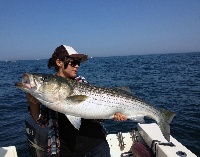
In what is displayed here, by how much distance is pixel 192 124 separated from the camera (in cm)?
1261

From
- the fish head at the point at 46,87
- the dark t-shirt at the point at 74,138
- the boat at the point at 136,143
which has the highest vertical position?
the fish head at the point at 46,87

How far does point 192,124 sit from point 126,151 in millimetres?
7030

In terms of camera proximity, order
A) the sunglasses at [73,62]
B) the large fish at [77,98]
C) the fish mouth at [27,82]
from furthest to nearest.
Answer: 1. the sunglasses at [73,62]
2. the large fish at [77,98]
3. the fish mouth at [27,82]

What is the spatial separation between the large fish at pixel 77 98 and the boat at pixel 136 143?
3.21ft

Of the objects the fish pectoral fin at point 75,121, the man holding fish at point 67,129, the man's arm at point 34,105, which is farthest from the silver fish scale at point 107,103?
the man's arm at point 34,105

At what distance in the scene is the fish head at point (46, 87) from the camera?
3295 mm

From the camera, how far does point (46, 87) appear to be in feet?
11.3

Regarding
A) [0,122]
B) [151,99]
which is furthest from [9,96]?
[151,99]

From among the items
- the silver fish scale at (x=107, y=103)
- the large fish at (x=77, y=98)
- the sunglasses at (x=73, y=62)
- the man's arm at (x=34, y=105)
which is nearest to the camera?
the large fish at (x=77, y=98)

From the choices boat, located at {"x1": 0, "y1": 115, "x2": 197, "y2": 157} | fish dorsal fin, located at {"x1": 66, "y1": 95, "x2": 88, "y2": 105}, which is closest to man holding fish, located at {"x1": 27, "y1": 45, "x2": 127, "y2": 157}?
fish dorsal fin, located at {"x1": 66, "y1": 95, "x2": 88, "y2": 105}

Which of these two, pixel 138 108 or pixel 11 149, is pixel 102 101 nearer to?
pixel 138 108

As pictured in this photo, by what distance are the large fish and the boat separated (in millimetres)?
978

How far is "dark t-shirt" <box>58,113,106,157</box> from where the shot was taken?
3768 millimetres

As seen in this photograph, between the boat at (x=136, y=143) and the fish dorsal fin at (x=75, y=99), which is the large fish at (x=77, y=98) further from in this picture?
the boat at (x=136, y=143)
